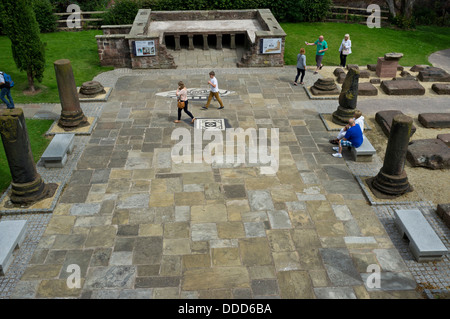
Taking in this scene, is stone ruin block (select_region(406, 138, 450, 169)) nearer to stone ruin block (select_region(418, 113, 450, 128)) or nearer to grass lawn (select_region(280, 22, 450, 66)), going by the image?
stone ruin block (select_region(418, 113, 450, 128))

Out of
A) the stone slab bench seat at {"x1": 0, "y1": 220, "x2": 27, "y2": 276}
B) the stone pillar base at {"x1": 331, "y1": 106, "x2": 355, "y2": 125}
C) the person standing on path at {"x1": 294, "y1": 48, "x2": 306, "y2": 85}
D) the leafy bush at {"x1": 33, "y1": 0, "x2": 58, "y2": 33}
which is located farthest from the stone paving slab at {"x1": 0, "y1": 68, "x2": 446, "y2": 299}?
the leafy bush at {"x1": 33, "y1": 0, "x2": 58, "y2": 33}

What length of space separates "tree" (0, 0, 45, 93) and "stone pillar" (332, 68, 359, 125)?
9914 millimetres

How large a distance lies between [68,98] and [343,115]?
7994 mm

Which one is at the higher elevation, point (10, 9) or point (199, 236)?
point (10, 9)

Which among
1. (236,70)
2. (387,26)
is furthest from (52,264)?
(387,26)

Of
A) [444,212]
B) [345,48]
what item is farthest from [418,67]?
[444,212]

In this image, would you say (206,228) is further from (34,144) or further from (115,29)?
(115,29)

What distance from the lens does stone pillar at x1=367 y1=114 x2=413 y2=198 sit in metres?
9.10

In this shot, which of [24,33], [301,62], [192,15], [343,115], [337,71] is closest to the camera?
[343,115]

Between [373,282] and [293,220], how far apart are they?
2079mm

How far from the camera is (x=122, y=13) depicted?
71.6 feet

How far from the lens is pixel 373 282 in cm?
742

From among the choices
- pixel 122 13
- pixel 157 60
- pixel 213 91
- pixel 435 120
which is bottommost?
pixel 435 120
